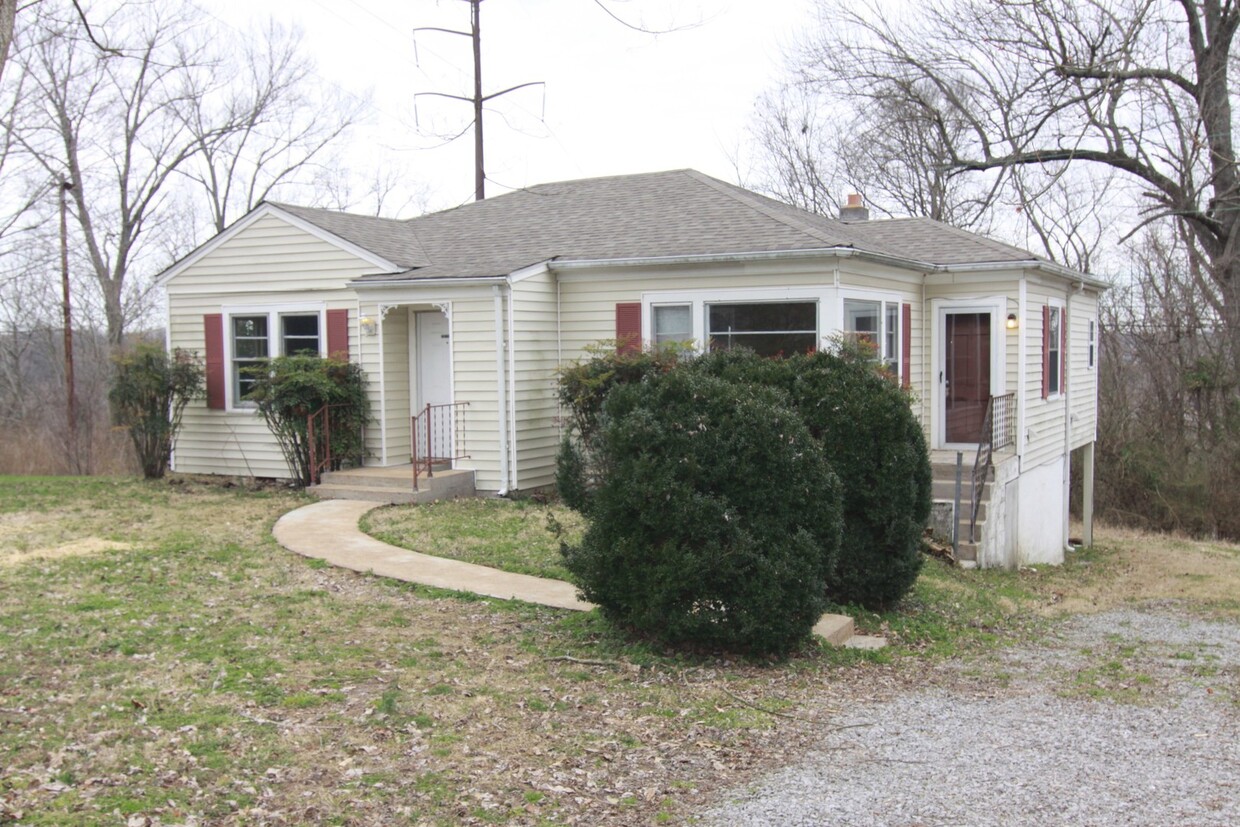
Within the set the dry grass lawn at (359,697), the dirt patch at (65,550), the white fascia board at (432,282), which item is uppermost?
the white fascia board at (432,282)

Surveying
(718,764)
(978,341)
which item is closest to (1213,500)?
(978,341)

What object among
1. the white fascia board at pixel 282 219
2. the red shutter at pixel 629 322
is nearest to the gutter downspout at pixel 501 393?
the red shutter at pixel 629 322

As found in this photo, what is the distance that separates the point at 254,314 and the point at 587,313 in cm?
472

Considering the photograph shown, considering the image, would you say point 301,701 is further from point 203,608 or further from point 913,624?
point 913,624

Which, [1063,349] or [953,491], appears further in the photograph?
[1063,349]

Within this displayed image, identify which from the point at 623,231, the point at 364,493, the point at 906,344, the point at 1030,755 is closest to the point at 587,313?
Answer: the point at 623,231

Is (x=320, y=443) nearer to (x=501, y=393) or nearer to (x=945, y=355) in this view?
(x=501, y=393)

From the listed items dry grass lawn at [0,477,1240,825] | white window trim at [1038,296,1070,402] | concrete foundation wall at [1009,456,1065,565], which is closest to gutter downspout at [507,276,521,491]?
dry grass lawn at [0,477,1240,825]

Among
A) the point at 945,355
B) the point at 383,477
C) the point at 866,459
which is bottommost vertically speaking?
the point at 383,477

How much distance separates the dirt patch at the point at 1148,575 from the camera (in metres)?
11.6

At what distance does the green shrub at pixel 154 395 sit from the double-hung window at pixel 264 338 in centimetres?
58

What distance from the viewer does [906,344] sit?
1420 centimetres

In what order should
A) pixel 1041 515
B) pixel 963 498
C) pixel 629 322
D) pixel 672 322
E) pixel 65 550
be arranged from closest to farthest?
pixel 65 550
pixel 963 498
pixel 672 322
pixel 629 322
pixel 1041 515

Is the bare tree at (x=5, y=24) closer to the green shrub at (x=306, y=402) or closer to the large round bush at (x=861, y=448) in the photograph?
the large round bush at (x=861, y=448)
